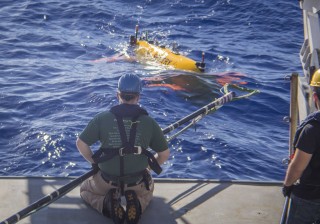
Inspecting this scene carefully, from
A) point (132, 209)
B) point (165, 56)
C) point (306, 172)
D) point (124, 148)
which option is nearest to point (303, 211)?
point (306, 172)

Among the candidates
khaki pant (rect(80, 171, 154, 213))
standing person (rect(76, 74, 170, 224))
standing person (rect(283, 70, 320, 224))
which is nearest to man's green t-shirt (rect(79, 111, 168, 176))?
standing person (rect(76, 74, 170, 224))

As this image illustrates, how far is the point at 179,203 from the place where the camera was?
7.18m

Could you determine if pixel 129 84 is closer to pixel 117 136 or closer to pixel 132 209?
pixel 117 136

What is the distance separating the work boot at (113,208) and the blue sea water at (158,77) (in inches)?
190

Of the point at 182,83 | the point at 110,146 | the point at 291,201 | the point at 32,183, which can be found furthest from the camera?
the point at 182,83

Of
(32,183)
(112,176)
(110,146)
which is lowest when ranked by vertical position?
(32,183)

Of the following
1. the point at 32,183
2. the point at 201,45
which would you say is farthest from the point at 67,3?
the point at 32,183

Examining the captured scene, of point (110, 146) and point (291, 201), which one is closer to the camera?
point (291, 201)

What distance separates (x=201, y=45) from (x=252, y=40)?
8.61ft

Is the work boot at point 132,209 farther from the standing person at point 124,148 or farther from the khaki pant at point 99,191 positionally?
the khaki pant at point 99,191

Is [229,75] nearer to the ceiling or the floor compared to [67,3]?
nearer to the floor

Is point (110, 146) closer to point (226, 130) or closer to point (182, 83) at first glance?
point (226, 130)

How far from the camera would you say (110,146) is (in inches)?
248

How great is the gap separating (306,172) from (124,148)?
6.92ft
